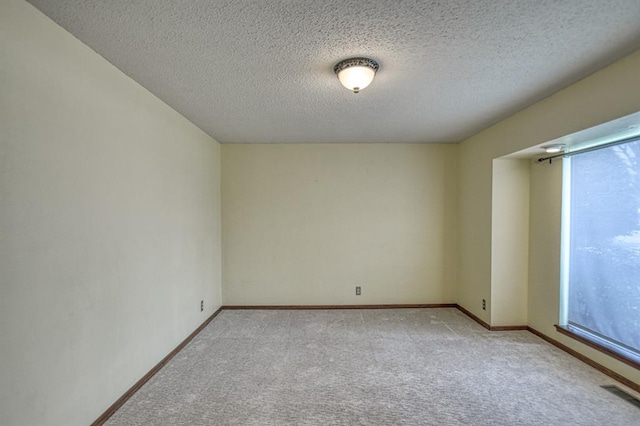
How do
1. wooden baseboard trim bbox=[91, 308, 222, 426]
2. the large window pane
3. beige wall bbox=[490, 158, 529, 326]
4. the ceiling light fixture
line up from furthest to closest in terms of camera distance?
beige wall bbox=[490, 158, 529, 326] < the ceiling light fixture < the large window pane < wooden baseboard trim bbox=[91, 308, 222, 426]

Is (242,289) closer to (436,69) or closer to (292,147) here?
(292,147)

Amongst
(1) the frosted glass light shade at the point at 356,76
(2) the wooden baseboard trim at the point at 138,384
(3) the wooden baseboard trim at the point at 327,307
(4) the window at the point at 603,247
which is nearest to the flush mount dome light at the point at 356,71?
(1) the frosted glass light shade at the point at 356,76

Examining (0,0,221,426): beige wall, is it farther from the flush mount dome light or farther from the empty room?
the flush mount dome light

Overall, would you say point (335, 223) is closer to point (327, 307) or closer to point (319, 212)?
point (319, 212)

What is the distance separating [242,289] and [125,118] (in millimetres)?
2875

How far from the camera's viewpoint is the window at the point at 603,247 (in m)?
2.45

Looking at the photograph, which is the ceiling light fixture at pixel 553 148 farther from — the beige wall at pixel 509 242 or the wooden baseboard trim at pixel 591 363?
the wooden baseboard trim at pixel 591 363

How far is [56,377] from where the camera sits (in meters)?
1.63

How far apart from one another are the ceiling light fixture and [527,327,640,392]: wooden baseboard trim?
6.49 ft

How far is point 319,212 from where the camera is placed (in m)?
4.42

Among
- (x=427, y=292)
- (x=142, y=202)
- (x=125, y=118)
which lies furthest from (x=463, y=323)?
(x=125, y=118)

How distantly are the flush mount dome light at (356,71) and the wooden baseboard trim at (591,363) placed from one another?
312 cm

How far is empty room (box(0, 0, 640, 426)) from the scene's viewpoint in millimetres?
1564

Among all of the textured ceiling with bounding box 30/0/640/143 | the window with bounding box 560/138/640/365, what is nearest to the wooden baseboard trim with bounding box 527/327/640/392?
the window with bounding box 560/138/640/365
